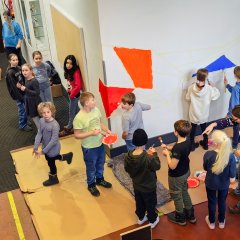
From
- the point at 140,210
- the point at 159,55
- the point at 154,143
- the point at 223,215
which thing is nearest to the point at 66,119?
the point at 154,143

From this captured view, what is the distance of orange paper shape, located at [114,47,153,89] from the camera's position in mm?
4906

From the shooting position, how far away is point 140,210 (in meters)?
4.14

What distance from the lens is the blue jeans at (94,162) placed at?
450cm

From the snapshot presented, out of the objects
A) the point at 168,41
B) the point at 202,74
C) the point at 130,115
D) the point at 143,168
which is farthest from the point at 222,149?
the point at 168,41

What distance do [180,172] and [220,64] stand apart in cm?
231

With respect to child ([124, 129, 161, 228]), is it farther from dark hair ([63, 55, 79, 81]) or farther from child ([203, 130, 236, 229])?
dark hair ([63, 55, 79, 81])

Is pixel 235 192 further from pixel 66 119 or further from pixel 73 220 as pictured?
pixel 66 119

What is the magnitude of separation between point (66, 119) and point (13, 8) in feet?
14.2

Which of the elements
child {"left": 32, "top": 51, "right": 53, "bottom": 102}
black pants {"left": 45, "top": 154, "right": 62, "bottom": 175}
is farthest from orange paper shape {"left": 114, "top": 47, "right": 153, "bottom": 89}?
child {"left": 32, "top": 51, "right": 53, "bottom": 102}

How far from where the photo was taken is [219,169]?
3645 millimetres

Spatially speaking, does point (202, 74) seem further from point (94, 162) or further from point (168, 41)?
point (94, 162)

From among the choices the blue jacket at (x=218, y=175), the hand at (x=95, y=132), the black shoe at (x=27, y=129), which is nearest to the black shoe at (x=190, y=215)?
the blue jacket at (x=218, y=175)

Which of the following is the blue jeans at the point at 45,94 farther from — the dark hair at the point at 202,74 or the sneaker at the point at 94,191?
the dark hair at the point at 202,74

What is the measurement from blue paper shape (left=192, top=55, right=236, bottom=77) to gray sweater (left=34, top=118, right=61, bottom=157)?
7.87 ft
